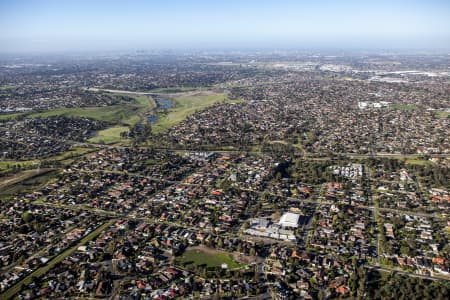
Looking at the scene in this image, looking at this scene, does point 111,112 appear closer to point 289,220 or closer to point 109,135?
point 109,135

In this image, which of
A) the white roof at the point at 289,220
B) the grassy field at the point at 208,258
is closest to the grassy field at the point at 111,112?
the white roof at the point at 289,220

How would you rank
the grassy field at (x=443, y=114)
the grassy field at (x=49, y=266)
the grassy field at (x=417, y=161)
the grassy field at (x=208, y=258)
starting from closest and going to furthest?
the grassy field at (x=49, y=266) → the grassy field at (x=208, y=258) → the grassy field at (x=417, y=161) → the grassy field at (x=443, y=114)

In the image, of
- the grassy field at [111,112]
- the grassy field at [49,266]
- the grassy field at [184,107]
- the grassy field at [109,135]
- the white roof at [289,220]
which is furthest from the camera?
A: the grassy field at [111,112]

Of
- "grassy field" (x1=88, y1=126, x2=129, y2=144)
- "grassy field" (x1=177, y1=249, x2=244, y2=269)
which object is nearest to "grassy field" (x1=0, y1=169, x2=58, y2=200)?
"grassy field" (x1=88, y1=126, x2=129, y2=144)

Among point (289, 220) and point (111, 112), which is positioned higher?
point (111, 112)

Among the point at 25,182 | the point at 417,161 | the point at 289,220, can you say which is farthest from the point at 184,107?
the point at 289,220

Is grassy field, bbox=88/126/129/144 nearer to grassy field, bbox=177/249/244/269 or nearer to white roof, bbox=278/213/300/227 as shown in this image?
grassy field, bbox=177/249/244/269

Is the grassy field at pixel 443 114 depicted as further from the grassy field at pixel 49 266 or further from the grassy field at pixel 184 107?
the grassy field at pixel 49 266
